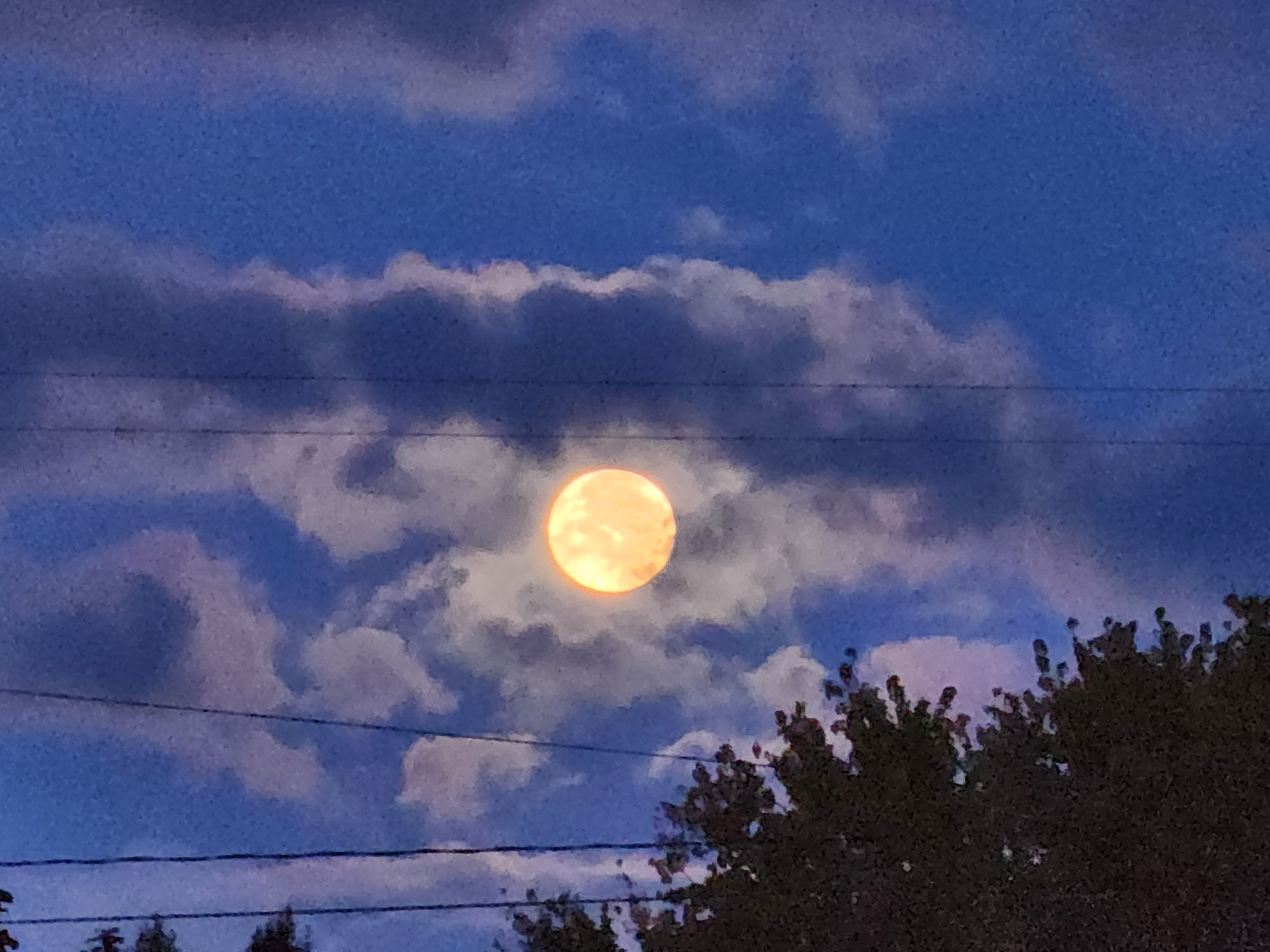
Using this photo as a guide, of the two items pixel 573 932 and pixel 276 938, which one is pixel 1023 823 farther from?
pixel 276 938

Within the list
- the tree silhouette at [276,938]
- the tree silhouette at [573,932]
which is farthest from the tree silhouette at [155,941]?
the tree silhouette at [573,932]

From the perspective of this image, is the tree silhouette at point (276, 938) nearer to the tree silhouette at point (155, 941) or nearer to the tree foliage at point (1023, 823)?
the tree silhouette at point (155, 941)

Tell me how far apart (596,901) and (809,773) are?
223 inches

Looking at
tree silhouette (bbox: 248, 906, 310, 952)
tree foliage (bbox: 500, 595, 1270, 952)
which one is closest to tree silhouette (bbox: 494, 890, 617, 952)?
tree foliage (bbox: 500, 595, 1270, 952)

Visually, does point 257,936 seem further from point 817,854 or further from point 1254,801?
point 1254,801

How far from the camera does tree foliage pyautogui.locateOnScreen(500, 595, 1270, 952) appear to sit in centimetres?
2812

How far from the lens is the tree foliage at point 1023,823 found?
2812 cm

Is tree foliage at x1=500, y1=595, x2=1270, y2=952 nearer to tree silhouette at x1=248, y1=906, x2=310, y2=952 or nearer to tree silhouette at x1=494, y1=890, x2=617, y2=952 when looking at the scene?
tree silhouette at x1=494, y1=890, x2=617, y2=952

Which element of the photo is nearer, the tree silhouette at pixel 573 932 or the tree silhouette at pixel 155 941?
the tree silhouette at pixel 573 932

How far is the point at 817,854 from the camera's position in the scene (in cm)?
3225

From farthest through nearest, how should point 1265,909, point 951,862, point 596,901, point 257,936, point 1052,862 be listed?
point 257,936 → point 596,901 → point 951,862 → point 1052,862 → point 1265,909

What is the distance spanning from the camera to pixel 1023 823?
3019 centimetres

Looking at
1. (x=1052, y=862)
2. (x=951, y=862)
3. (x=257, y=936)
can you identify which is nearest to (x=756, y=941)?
(x=951, y=862)

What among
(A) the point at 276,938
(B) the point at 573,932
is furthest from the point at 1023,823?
(A) the point at 276,938
